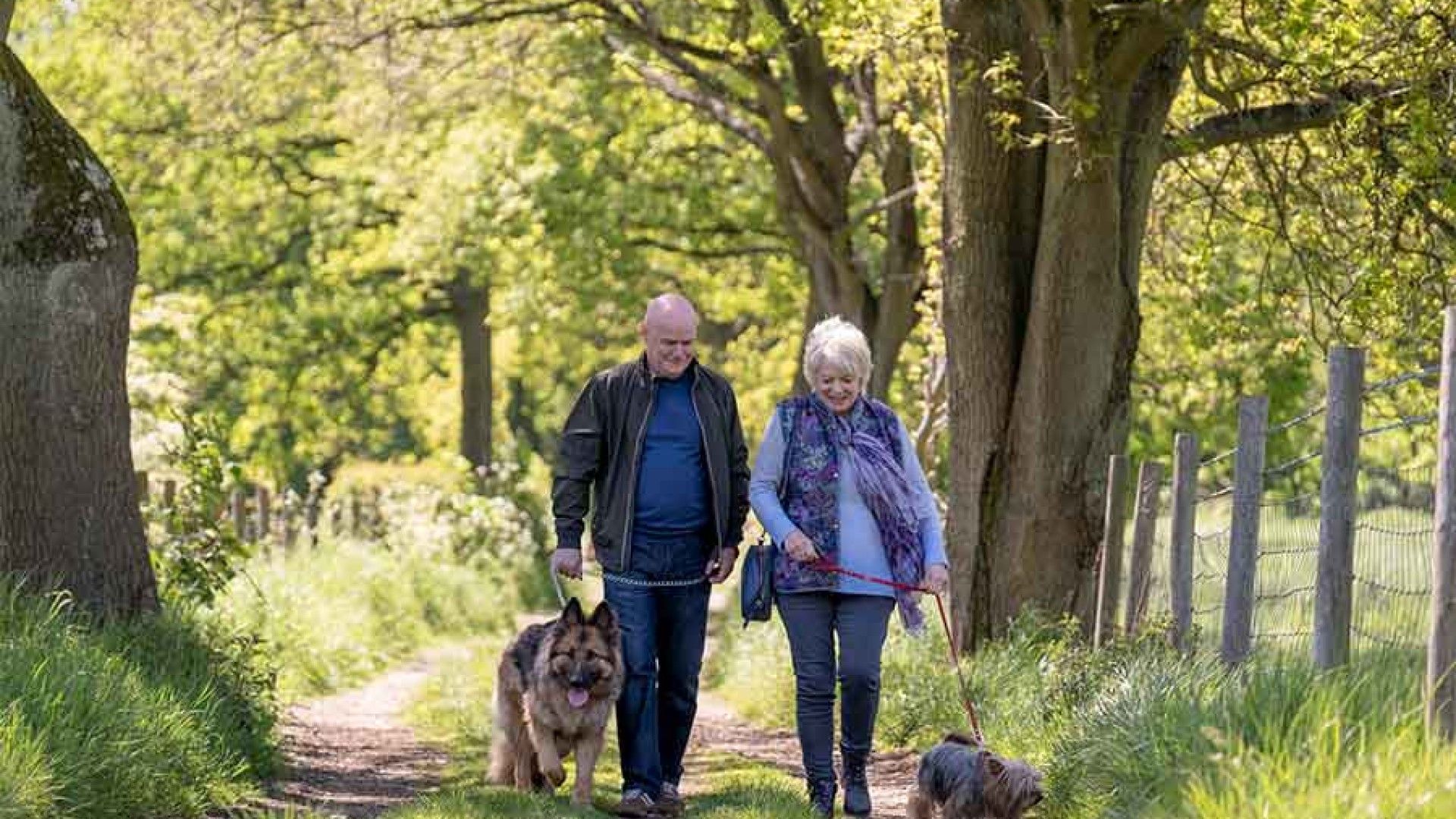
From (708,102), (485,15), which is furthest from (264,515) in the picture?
(708,102)

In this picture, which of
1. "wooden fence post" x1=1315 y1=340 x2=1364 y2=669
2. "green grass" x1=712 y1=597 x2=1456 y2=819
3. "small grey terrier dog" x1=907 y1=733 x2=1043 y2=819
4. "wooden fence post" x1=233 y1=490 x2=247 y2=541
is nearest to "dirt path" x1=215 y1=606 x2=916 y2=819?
"green grass" x1=712 y1=597 x2=1456 y2=819

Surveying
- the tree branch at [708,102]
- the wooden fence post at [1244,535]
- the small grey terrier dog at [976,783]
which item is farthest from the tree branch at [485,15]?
the small grey terrier dog at [976,783]

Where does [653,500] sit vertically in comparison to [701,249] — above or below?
below

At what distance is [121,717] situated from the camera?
9625 mm

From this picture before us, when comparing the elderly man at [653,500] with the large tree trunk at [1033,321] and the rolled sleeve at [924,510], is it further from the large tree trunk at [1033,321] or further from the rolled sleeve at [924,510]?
the large tree trunk at [1033,321]

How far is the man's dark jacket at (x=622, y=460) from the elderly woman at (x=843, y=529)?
0.40 meters

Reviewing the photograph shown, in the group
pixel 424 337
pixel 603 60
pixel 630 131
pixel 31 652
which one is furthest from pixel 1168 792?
pixel 424 337

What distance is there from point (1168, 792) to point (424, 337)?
35.9 meters

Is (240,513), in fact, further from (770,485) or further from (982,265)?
(770,485)

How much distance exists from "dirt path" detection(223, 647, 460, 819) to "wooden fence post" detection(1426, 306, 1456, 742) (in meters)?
4.48

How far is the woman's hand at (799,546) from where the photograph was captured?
934 centimetres

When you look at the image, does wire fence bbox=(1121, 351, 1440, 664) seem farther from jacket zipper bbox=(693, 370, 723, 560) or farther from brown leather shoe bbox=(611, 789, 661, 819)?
brown leather shoe bbox=(611, 789, 661, 819)

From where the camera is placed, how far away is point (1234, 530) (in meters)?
10.3

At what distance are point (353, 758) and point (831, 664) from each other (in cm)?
472
